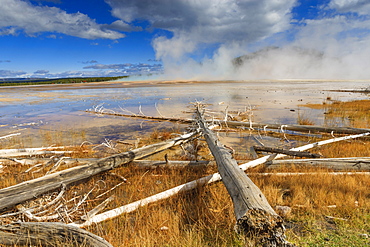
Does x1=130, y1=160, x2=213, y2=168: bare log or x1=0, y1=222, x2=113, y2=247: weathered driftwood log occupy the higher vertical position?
A: x1=0, y1=222, x2=113, y2=247: weathered driftwood log

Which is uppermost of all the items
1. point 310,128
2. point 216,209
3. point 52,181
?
point 52,181

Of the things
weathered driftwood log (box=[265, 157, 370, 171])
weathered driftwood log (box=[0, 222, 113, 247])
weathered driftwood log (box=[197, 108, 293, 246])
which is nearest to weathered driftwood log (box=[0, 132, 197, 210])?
weathered driftwood log (box=[0, 222, 113, 247])

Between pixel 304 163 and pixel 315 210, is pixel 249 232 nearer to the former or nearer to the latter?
pixel 315 210

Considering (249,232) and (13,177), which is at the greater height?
(249,232)

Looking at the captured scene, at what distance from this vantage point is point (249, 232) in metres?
2.32

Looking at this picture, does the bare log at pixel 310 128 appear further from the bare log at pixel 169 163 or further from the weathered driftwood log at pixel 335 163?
the bare log at pixel 169 163

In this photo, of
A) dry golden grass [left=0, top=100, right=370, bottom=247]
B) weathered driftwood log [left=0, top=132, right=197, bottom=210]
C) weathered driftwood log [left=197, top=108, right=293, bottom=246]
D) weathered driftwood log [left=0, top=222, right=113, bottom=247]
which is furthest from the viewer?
weathered driftwood log [left=0, top=132, right=197, bottom=210]

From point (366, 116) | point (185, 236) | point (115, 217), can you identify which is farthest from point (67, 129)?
point (366, 116)

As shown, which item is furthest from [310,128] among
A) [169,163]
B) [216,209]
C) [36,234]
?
[36,234]

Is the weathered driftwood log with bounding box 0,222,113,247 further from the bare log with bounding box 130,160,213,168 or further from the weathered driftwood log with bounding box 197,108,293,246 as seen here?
the bare log with bounding box 130,160,213,168

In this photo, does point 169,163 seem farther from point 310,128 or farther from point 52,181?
point 310,128

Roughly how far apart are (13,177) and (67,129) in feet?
23.5

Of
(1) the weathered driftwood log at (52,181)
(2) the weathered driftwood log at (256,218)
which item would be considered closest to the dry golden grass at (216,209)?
(2) the weathered driftwood log at (256,218)

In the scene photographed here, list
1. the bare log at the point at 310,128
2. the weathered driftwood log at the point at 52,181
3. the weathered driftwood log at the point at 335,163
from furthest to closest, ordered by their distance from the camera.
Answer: the bare log at the point at 310,128
the weathered driftwood log at the point at 335,163
the weathered driftwood log at the point at 52,181
